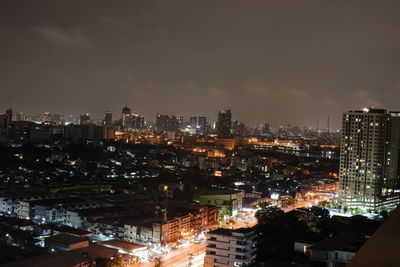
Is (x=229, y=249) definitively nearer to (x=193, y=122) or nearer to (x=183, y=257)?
(x=183, y=257)

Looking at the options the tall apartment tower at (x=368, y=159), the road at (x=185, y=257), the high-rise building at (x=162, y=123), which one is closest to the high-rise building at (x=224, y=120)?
the high-rise building at (x=162, y=123)

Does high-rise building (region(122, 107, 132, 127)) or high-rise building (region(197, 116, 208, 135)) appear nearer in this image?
high-rise building (region(122, 107, 132, 127))

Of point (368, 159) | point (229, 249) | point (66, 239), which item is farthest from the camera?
point (368, 159)

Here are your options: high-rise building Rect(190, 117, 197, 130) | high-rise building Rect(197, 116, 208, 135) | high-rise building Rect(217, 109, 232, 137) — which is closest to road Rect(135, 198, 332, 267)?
high-rise building Rect(217, 109, 232, 137)

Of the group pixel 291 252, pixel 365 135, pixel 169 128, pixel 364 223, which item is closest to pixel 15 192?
pixel 291 252

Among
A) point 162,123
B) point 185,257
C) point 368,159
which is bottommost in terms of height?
point 185,257

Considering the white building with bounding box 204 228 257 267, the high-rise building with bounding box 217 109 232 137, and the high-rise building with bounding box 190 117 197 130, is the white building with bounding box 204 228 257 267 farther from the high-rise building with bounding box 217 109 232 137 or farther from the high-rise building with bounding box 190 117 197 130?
the high-rise building with bounding box 190 117 197 130

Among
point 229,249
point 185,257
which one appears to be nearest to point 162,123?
point 185,257

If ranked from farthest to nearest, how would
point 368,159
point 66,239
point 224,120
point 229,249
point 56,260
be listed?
point 224,120 < point 368,159 < point 66,239 < point 229,249 < point 56,260

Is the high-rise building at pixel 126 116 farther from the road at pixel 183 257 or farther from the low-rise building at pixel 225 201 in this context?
the road at pixel 183 257
